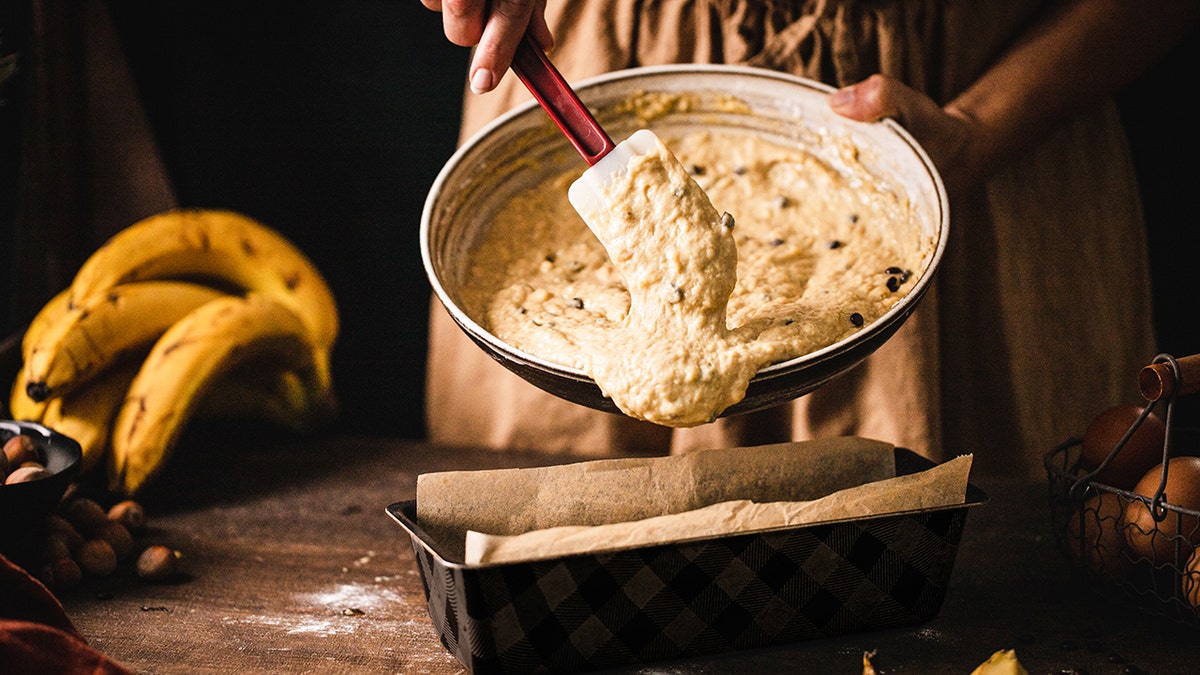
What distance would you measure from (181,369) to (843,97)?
103cm

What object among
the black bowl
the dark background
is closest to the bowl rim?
the black bowl

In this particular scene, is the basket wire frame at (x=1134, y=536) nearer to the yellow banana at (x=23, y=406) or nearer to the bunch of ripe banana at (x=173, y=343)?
the bunch of ripe banana at (x=173, y=343)

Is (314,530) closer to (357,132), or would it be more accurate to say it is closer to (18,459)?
(18,459)

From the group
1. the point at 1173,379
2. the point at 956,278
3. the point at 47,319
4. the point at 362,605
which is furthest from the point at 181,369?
the point at 1173,379

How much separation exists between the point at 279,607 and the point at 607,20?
967mm

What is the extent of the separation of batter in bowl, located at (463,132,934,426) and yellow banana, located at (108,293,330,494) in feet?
1.80

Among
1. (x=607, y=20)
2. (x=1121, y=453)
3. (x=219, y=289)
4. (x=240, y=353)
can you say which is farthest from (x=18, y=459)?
(x=1121, y=453)

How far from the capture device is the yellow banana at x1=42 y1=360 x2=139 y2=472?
147 centimetres

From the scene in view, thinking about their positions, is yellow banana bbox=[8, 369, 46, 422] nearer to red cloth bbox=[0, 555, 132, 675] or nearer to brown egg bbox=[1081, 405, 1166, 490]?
red cloth bbox=[0, 555, 132, 675]

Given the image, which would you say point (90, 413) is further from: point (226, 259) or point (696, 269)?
point (696, 269)

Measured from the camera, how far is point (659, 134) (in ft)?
4.26

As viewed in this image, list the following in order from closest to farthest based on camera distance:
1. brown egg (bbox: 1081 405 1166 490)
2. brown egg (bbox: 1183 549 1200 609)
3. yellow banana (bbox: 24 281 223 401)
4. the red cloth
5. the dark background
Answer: the red cloth < brown egg (bbox: 1183 549 1200 609) < brown egg (bbox: 1081 405 1166 490) < yellow banana (bbox: 24 281 223 401) < the dark background

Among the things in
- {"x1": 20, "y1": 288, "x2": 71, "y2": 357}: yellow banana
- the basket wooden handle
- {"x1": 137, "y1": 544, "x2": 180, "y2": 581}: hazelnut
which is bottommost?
{"x1": 137, "y1": 544, "x2": 180, "y2": 581}: hazelnut

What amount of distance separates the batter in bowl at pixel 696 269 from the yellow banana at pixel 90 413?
27.3 inches
